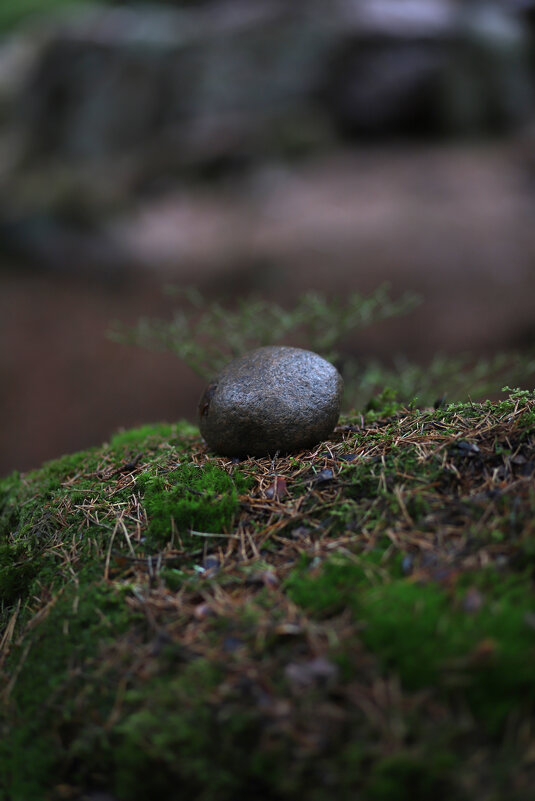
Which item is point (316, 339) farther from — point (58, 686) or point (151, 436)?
point (58, 686)

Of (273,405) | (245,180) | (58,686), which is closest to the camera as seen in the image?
(58,686)

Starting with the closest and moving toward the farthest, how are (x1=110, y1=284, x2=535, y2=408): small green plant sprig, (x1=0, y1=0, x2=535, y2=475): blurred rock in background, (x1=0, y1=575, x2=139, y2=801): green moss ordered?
(x1=0, y1=575, x2=139, y2=801): green moss < (x1=110, y1=284, x2=535, y2=408): small green plant sprig < (x1=0, y1=0, x2=535, y2=475): blurred rock in background

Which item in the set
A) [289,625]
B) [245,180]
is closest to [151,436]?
[289,625]

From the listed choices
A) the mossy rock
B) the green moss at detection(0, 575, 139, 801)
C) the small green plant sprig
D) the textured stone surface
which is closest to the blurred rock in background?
the small green plant sprig

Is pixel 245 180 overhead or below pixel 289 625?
overhead

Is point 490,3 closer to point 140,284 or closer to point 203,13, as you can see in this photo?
point 203,13

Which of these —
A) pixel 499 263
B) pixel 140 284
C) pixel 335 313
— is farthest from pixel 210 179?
pixel 335 313

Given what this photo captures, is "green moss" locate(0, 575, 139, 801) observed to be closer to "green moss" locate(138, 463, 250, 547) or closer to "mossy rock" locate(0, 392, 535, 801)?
"mossy rock" locate(0, 392, 535, 801)

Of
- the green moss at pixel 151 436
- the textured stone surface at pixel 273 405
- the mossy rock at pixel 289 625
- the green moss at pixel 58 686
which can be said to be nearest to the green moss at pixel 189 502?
the mossy rock at pixel 289 625
